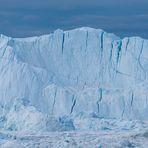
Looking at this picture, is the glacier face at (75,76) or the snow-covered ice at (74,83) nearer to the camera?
the snow-covered ice at (74,83)

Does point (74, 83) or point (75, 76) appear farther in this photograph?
point (75, 76)

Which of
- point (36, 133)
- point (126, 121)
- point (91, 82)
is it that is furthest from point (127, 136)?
point (91, 82)

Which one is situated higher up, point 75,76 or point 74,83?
point 75,76

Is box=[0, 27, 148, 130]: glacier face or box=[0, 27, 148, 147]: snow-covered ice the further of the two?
box=[0, 27, 148, 130]: glacier face

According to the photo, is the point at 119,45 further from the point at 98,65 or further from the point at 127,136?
the point at 127,136
